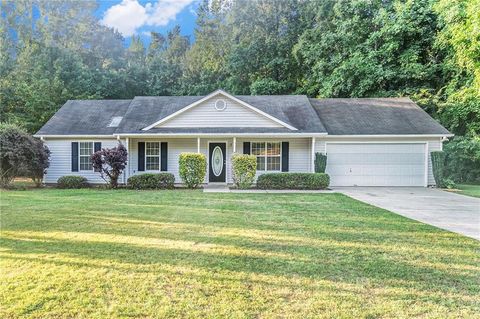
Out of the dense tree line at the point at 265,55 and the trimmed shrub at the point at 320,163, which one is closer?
the trimmed shrub at the point at 320,163

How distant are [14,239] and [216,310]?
159 inches

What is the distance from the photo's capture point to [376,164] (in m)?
15.1

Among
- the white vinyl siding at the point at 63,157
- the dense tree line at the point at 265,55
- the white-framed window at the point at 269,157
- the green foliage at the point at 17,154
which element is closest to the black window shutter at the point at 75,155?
the white vinyl siding at the point at 63,157

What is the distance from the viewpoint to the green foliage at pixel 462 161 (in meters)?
17.2

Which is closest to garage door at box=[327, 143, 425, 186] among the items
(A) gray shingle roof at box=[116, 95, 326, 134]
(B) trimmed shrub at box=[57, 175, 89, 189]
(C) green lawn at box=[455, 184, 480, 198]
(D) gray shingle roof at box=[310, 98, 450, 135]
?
(D) gray shingle roof at box=[310, 98, 450, 135]

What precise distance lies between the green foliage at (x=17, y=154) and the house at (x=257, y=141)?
4.80 ft

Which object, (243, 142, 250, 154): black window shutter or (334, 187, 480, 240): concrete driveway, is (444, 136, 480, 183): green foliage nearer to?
(334, 187, 480, 240): concrete driveway

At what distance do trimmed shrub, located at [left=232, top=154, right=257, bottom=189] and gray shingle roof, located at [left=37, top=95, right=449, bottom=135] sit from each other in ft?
5.98

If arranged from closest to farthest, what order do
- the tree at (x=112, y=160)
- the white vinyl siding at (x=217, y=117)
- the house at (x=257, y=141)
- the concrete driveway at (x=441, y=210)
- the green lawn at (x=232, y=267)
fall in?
1. the green lawn at (x=232, y=267)
2. the concrete driveway at (x=441, y=210)
3. the tree at (x=112, y=160)
4. the house at (x=257, y=141)
5. the white vinyl siding at (x=217, y=117)

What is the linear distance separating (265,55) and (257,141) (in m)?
13.5

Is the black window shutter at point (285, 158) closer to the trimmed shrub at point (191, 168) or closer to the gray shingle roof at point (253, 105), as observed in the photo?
the gray shingle roof at point (253, 105)

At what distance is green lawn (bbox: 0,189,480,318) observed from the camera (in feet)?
9.81

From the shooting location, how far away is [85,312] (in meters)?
2.87

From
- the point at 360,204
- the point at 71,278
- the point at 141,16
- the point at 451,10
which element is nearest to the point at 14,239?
the point at 71,278
